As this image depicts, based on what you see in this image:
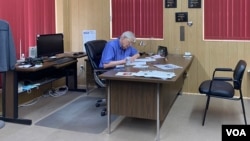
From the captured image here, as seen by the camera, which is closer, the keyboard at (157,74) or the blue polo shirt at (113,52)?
the keyboard at (157,74)

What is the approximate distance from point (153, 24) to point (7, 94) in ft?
9.01

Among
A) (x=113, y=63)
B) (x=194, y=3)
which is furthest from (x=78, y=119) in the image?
(x=194, y=3)

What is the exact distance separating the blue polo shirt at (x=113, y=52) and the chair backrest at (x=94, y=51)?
12 centimetres

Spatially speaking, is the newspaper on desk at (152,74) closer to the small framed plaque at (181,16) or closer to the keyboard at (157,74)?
the keyboard at (157,74)

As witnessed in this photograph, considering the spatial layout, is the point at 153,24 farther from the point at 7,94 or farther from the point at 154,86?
the point at 7,94

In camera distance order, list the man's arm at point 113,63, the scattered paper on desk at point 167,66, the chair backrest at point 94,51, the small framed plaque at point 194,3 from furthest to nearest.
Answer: the small framed plaque at point 194,3, the chair backrest at point 94,51, the man's arm at point 113,63, the scattered paper on desk at point 167,66

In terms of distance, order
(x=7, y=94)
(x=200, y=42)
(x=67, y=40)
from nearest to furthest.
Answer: (x=7, y=94)
(x=200, y=42)
(x=67, y=40)

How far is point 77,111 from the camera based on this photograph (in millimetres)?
4316

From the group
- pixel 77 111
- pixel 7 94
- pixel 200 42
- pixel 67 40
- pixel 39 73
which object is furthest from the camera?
pixel 67 40

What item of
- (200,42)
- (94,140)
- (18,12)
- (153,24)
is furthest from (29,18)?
(200,42)

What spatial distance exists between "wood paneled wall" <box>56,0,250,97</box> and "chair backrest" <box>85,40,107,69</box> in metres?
1.15

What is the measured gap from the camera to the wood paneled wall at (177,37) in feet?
16.4

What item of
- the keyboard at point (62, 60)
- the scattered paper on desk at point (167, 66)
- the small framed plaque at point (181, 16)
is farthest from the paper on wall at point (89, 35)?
the scattered paper on desk at point (167, 66)

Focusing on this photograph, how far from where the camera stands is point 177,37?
5207 mm
